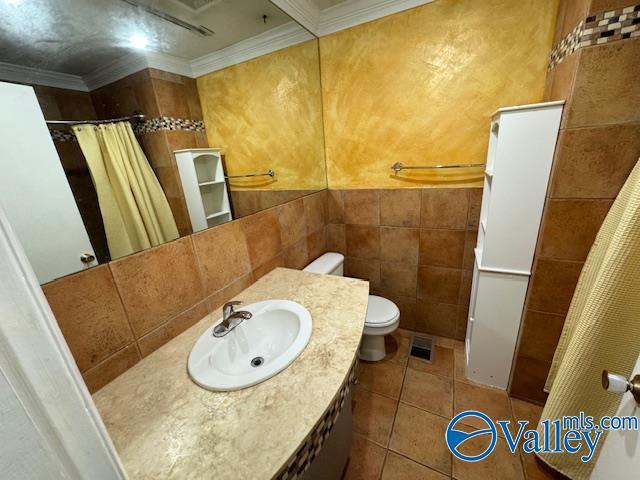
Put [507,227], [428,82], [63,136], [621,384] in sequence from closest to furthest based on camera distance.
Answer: [621,384] < [63,136] < [507,227] < [428,82]

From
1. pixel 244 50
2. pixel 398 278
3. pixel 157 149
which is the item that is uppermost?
pixel 244 50

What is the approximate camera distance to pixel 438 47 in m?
1.38

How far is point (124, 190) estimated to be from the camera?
0.82 meters

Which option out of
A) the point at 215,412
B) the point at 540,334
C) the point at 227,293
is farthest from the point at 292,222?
the point at 540,334

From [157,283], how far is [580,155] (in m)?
1.67

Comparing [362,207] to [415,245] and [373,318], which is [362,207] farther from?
[373,318]

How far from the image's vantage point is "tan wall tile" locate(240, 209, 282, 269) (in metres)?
1.24

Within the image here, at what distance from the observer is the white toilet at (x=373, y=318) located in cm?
159

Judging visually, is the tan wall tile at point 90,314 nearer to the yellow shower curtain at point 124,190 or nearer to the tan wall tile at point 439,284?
the yellow shower curtain at point 124,190

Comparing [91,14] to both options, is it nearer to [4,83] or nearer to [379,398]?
[4,83]

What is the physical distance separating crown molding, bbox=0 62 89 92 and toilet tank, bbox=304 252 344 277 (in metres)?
1.31

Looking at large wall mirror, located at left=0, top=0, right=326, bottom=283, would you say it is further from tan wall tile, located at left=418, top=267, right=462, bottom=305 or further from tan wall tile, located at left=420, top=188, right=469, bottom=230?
tan wall tile, located at left=418, top=267, right=462, bottom=305

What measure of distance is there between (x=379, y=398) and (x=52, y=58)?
196 centimetres

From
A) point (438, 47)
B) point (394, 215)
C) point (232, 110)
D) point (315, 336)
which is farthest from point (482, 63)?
point (315, 336)
